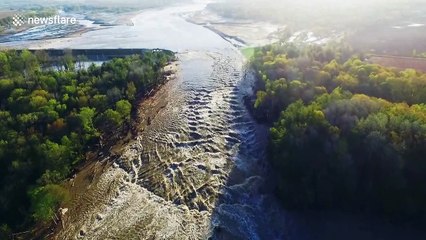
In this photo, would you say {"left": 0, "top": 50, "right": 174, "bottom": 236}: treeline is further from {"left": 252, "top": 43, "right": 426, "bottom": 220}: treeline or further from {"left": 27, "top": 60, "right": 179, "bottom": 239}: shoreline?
{"left": 252, "top": 43, "right": 426, "bottom": 220}: treeline

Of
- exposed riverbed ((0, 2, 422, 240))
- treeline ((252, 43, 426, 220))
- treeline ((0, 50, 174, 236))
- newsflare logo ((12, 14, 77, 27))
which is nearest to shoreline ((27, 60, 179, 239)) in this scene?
exposed riverbed ((0, 2, 422, 240))

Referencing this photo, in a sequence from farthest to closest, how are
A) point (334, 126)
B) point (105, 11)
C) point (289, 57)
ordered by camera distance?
1. point (105, 11)
2. point (289, 57)
3. point (334, 126)

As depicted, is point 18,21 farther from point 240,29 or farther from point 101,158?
point 101,158

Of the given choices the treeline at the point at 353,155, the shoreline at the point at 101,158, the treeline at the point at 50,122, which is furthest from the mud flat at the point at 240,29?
the treeline at the point at 353,155

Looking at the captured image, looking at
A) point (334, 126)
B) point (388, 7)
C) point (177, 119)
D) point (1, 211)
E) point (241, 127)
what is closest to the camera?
point (1, 211)

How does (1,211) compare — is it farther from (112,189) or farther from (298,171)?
(298,171)

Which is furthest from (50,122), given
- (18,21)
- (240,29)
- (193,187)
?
(18,21)

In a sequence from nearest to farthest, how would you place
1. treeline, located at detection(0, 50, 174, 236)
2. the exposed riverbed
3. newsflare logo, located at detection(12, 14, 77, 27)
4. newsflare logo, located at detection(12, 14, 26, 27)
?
the exposed riverbed < treeline, located at detection(0, 50, 174, 236) < newsflare logo, located at detection(12, 14, 26, 27) < newsflare logo, located at detection(12, 14, 77, 27)

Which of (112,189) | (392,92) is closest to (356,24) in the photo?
(392,92)
